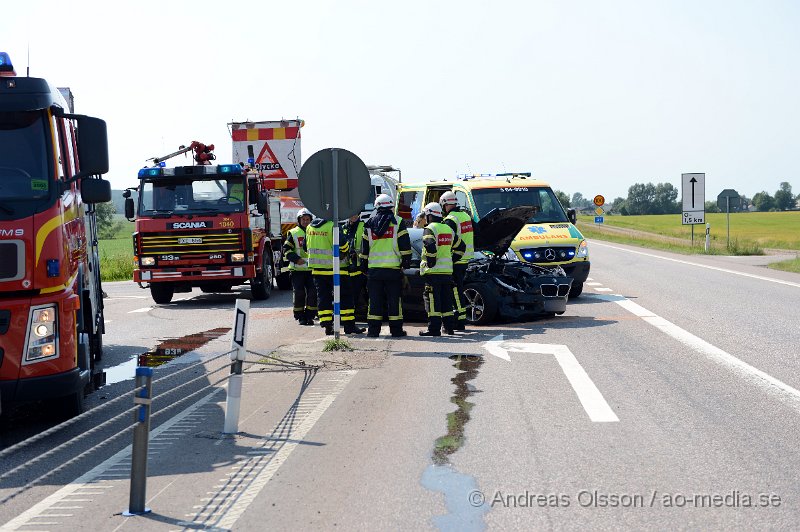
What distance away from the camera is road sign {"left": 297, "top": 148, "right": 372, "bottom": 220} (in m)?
12.9

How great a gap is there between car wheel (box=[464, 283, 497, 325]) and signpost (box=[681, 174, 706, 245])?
28443 millimetres

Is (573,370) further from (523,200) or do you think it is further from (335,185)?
(523,200)

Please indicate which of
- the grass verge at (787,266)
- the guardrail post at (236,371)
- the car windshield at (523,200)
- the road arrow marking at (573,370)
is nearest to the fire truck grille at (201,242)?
the car windshield at (523,200)

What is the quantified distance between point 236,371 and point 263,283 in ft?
45.8

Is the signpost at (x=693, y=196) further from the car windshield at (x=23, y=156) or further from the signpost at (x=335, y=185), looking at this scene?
the car windshield at (x=23, y=156)

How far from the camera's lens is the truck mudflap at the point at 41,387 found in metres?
7.61

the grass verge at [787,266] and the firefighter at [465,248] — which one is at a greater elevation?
the firefighter at [465,248]

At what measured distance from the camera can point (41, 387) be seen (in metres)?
7.77

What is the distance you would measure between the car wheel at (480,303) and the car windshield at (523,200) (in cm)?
438

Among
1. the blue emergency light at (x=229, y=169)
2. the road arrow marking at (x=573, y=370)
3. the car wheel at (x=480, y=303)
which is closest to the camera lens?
the road arrow marking at (x=573, y=370)

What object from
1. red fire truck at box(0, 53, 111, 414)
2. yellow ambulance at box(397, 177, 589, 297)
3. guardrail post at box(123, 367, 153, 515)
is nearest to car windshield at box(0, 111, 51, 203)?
red fire truck at box(0, 53, 111, 414)

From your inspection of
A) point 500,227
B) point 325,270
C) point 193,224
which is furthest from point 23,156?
point 193,224

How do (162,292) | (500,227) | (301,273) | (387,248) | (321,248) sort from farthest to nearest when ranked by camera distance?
1. (162,292)
2. (301,273)
3. (500,227)
4. (321,248)
5. (387,248)

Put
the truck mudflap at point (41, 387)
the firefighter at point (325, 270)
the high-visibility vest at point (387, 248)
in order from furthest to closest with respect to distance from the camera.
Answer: the firefighter at point (325, 270) < the high-visibility vest at point (387, 248) < the truck mudflap at point (41, 387)
